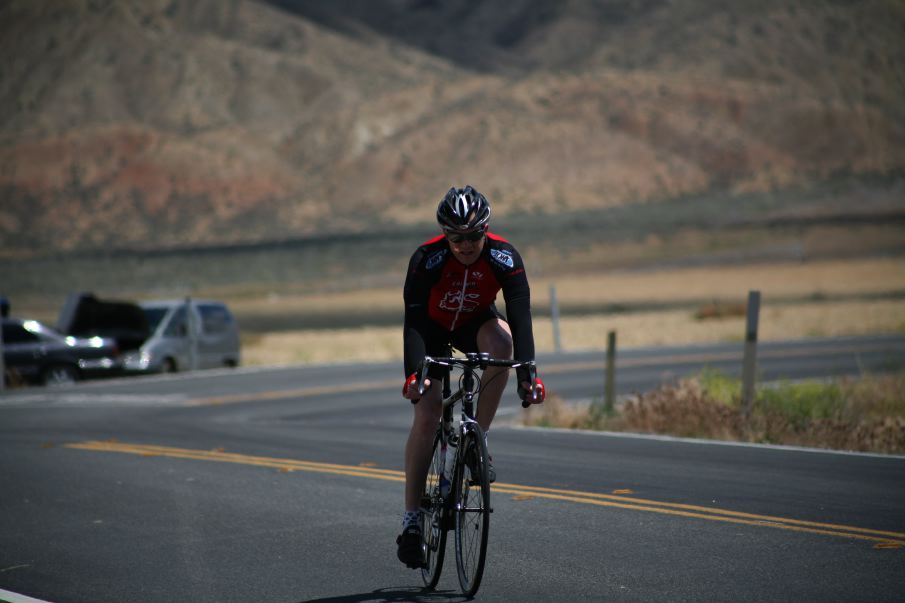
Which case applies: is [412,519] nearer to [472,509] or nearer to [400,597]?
[400,597]

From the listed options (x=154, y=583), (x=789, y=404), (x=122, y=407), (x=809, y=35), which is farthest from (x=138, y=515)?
(x=809, y=35)

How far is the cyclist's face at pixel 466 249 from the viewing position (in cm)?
689

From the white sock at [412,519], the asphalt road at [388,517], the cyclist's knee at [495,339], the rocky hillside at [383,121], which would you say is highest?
the rocky hillside at [383,121]

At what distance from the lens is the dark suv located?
24094 millimetres

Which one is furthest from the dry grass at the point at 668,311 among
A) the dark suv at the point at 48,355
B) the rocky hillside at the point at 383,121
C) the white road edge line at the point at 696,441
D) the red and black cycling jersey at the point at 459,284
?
the rocky hillside at the point at 383,121

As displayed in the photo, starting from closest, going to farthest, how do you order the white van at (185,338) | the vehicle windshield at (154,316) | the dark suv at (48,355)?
the dark suv at (48,355) → the white van at (185,338) → the vehicle windshield at (154,316)

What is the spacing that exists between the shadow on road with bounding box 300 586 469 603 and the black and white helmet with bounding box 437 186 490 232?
6.23 ft

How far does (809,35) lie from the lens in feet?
445

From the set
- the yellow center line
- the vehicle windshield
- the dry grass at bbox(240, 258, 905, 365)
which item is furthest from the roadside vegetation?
the dry grass at bbox(240, 258, 905, 365)

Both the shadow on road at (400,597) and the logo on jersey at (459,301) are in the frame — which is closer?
the shadow on road at (400,597)

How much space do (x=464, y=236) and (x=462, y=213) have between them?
14 cm

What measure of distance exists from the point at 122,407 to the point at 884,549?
45.0ft

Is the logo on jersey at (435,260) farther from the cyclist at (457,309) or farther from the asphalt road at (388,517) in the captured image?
the asphalt road at (388,517)

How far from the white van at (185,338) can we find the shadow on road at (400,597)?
18701 millimetres
